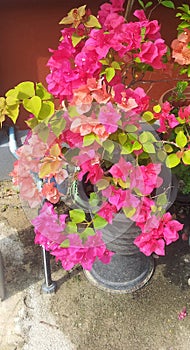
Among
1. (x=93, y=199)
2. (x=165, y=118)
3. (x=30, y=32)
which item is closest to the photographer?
(x=165, y=118)

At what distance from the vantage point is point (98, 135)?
1.45 metres

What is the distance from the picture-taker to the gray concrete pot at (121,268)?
1.95 m

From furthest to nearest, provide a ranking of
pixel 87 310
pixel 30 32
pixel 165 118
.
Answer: pixel 30 32
pixel 87 310
pixel 165 118

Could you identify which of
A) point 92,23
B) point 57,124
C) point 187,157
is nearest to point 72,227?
point 57,124

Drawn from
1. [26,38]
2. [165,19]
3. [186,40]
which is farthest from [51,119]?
[165,19]

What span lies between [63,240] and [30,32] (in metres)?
1.44

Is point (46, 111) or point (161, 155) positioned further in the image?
point (161, 155)

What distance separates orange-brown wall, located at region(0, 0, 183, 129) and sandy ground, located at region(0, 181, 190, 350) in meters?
1.03

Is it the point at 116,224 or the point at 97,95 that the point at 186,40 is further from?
the point at 116,224

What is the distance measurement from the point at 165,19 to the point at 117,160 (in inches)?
53.1

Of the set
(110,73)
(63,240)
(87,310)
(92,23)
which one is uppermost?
(92,23)

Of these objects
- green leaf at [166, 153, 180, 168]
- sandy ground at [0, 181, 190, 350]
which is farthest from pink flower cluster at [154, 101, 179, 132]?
sandy ground at [0, 181, 190, 350]

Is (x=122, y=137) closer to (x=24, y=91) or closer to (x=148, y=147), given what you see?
(x=148, y=147)

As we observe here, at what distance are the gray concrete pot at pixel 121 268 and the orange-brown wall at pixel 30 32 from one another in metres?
1.10
